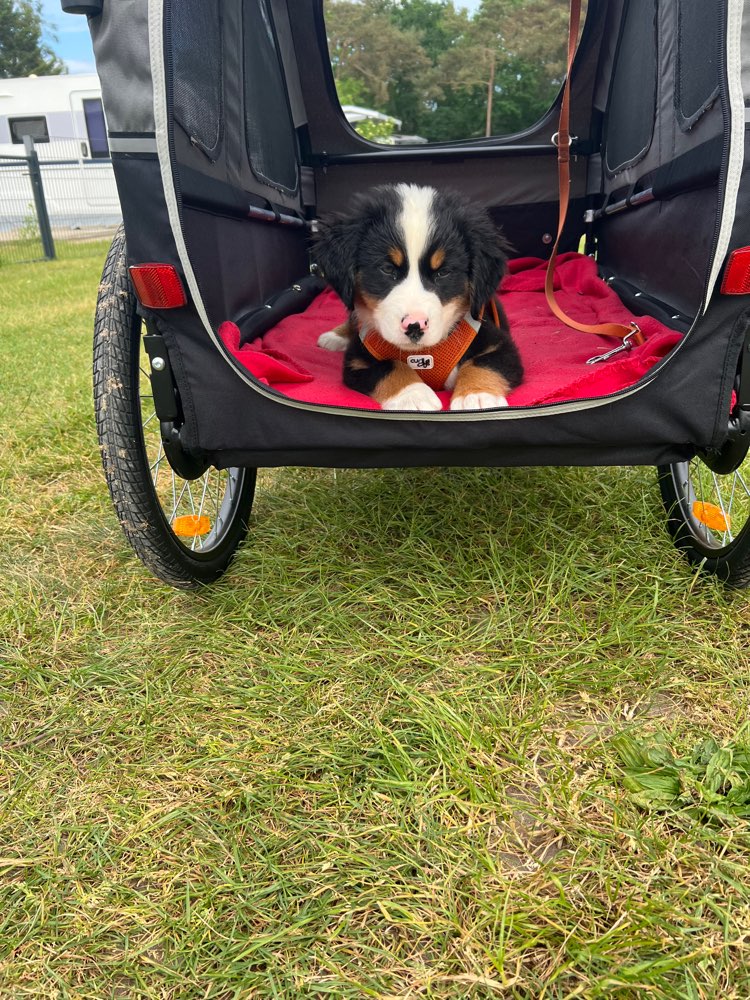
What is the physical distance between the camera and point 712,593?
6.02 ft

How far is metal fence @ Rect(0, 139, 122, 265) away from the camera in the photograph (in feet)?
36.1

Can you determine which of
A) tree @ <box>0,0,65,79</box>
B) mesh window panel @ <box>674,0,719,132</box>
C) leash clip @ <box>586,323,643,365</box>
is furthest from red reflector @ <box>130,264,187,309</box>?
tree @ <box>0,0,65,79</box>

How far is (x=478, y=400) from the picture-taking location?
175cm

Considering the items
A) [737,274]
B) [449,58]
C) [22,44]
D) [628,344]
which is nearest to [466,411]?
[737,274]

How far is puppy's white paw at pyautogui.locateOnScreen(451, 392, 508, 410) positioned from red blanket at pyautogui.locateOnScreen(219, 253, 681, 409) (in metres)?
0.04

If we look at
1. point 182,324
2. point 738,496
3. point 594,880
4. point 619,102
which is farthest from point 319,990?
point 619,102

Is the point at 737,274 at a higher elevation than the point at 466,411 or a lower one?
higher

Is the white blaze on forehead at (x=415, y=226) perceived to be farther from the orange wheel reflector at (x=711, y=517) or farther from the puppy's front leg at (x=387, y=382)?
the orange wheel reflector at (x=711, y=517)

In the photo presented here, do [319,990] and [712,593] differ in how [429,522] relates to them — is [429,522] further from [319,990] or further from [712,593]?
[319,990]

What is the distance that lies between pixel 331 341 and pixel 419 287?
0.71 meters

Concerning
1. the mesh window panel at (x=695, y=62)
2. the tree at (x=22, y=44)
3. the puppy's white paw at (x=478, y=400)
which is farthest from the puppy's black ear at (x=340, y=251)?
the tree at (x=22, y=44)

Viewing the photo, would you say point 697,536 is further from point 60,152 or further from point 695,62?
point 60,152

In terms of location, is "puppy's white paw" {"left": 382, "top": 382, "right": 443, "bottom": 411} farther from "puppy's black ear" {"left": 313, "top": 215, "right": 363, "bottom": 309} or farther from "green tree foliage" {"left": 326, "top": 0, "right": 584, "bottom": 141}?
"green tree foliage" {"left": 326, "top": 0, "right": 584, "bottom": 141}

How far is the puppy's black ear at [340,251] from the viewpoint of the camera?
1.96 m
